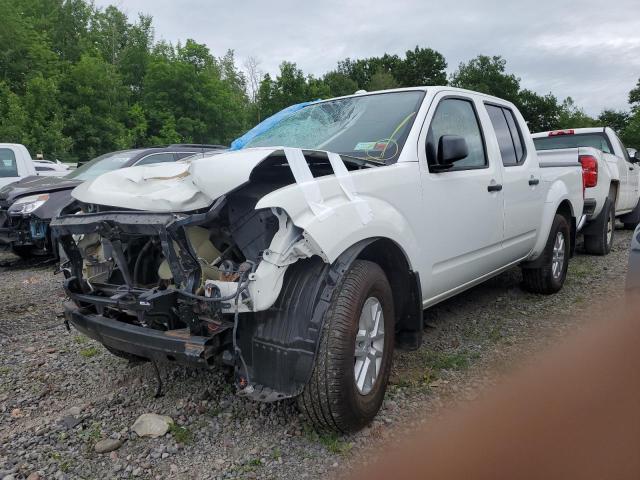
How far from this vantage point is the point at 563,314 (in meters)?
4.79

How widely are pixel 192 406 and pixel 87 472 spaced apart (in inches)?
28.5

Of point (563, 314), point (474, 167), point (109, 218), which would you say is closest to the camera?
point (109, 218)

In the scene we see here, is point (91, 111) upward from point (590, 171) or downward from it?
upward

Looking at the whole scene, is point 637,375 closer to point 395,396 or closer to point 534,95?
point 395,396

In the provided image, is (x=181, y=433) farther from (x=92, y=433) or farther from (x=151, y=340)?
(x=151, y=340)

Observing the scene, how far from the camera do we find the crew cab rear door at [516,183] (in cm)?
441

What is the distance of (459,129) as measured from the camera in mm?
4039

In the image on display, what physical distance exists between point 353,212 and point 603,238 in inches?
243

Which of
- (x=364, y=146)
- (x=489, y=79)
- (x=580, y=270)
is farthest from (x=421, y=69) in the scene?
Result: (x=364, y=146)

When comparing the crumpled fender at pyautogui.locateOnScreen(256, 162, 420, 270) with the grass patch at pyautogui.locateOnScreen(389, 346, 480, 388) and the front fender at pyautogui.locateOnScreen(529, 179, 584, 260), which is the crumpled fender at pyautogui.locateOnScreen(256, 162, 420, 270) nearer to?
the grass patch at pyautogui.locateOnScreen(389, 346, 480, 388)

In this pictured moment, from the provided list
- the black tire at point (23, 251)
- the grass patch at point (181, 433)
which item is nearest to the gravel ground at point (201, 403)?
the grass patch at point (181, 433)

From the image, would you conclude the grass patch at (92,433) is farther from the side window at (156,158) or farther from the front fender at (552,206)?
the side window at (156,158)

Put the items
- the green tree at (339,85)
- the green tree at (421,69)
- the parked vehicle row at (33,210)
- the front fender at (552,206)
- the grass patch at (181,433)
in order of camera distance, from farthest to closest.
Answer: the green tree at (421,69) < the green tree at (339,85) < the parked vehicle row at (33,210) < the front fender at (552,206) < the grass patch at (181,433)

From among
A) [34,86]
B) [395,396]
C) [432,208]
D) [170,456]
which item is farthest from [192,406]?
[34,86]
